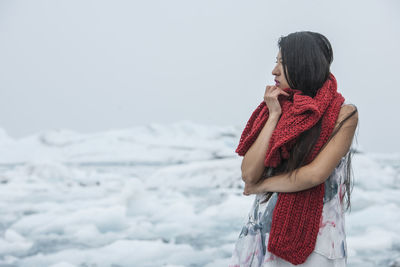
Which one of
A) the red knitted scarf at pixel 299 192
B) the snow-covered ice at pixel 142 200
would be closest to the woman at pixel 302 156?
the red knitted scarf at pixel 299 192

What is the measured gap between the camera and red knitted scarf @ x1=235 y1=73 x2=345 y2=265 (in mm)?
897

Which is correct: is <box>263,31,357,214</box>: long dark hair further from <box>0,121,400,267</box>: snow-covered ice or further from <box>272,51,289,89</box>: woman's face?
<box>0,121,400,267</box>: snow-covered ice

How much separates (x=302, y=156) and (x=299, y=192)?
3.2 inches

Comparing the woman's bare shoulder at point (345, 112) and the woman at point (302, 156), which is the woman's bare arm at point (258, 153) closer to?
the woman at point (302, 156)

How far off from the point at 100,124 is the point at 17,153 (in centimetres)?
74

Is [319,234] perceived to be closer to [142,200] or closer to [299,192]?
[299,192]

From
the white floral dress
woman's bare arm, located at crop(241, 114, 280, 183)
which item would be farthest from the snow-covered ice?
woman's bare arm, located at crop(241, 114, 280, 183)

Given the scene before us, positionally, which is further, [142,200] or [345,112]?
[142,200]

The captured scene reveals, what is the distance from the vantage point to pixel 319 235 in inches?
36.4

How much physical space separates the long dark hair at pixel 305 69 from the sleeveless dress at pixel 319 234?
0.10 meters

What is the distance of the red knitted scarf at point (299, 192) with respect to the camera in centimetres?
90

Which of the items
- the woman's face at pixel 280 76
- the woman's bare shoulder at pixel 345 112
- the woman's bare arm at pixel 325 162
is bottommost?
the woman's bare arm at pixel 325 162

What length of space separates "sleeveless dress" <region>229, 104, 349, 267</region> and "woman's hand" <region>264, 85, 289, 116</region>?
187mm

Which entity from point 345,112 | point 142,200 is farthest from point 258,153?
point 142,200
